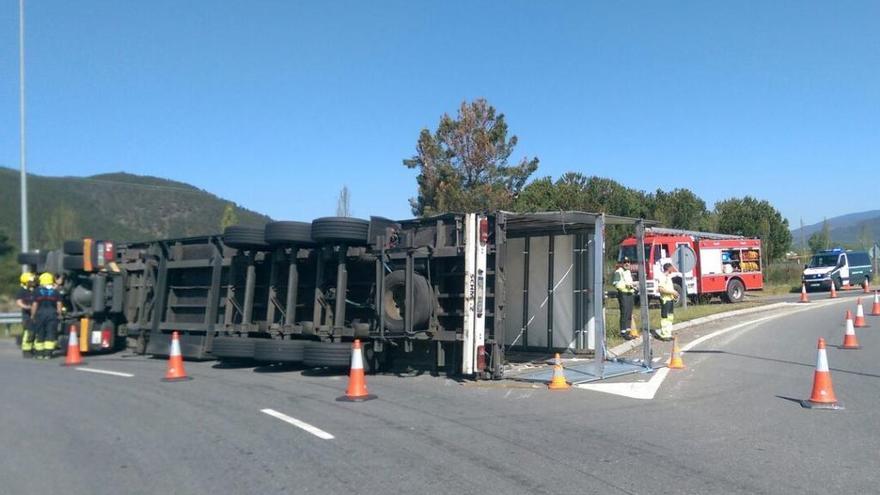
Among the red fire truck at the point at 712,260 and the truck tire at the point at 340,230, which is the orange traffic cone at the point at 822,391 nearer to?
the truck tire at the point at 340,230

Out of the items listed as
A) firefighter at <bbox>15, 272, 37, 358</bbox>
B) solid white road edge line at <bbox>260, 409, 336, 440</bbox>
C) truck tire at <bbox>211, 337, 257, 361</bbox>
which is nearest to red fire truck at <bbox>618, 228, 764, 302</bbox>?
truck tire at <bbox>211, 337, 257, 361</bbox>

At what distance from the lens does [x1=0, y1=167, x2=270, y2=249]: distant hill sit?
27.3m

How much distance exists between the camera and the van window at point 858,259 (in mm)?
40203

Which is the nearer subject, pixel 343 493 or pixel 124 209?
pixel 343 493

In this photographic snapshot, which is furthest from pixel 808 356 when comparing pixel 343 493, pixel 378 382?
pixel 343 493

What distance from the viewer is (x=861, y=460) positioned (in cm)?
651

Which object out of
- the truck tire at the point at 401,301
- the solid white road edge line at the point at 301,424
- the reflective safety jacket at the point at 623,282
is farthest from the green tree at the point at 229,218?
the solid white road edge line at the point at 301,424

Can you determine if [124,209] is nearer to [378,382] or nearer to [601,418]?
[378,382]

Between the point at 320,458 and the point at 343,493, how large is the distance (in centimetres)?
118

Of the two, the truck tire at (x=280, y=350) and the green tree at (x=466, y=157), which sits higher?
the green tree at (x=466, y=157)

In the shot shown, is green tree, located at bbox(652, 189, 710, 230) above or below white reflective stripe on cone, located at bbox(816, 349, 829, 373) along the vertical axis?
above

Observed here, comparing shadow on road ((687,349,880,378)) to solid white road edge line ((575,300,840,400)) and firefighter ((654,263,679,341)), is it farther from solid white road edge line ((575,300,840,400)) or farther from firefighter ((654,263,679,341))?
solid white road edge line ((575,300,840,400))

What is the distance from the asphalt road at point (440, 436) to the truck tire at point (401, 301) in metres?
0.97

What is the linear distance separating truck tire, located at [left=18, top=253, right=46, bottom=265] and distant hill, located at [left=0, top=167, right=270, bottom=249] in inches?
192
